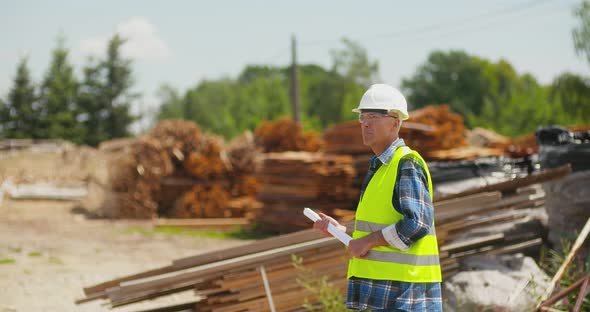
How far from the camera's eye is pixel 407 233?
297 cm

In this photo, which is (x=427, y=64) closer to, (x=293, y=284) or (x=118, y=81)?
(x=118, y=81)

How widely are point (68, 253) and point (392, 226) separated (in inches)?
348

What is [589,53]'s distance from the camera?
26.8 meters

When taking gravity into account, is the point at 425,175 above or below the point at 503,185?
above

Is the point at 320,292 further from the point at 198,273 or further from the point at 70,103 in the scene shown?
the point at 70,103

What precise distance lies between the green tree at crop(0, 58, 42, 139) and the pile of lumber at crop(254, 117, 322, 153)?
36956mm

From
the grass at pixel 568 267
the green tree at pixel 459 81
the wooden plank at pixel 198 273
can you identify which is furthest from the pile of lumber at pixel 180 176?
the green tree at pixel 459 81

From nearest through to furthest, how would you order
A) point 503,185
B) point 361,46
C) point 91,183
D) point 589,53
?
point 503,185 → point 91,183 → point 589,53 → point 361,46

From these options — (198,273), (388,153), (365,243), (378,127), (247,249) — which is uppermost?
(378,127)

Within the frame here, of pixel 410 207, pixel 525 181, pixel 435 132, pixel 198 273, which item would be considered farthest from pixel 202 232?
pixel 410 207

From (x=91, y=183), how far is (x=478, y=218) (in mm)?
13549

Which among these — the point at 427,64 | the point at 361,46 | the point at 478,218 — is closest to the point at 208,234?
the point at 478,218

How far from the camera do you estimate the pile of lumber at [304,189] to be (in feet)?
40.1

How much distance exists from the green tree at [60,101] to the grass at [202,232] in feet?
121
